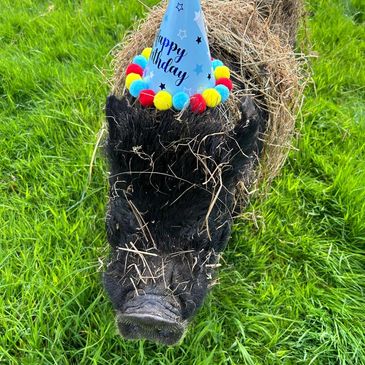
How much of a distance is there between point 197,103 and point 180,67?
171mm

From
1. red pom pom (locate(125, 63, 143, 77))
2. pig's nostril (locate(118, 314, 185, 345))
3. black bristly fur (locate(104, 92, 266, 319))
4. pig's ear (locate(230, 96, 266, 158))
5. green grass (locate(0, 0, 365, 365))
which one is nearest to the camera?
pig's nostril (locate(118, 314, 185, 345))

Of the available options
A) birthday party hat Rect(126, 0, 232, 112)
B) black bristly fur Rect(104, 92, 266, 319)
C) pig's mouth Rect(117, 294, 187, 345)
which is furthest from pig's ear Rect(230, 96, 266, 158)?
pig's mouth Rect(117, 294, 187, 345)

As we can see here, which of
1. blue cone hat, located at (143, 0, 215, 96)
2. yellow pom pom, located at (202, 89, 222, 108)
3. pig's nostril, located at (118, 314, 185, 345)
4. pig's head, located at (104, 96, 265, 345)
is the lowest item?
pig's nostril, located at (118, 314, 185, 345)

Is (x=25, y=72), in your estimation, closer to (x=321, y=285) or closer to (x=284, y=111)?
(x=284, y=111)

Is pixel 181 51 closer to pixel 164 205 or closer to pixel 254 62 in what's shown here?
pixel 164 205

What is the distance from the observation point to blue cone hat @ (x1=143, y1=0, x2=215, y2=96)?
2150mm

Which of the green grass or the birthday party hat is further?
the green grass

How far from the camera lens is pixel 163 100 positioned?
2137 millimetres

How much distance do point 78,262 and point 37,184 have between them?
785 mm

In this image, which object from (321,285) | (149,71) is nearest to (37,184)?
(149,71)

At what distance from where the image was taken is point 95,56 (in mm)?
4336

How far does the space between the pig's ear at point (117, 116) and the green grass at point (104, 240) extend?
3.03ft

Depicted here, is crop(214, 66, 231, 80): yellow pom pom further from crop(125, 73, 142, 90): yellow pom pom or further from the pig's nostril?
the pig's nostril

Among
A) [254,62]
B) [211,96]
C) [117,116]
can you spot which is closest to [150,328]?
[117,116]
